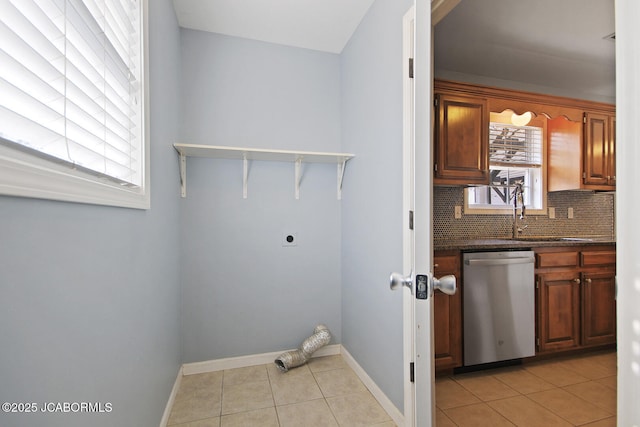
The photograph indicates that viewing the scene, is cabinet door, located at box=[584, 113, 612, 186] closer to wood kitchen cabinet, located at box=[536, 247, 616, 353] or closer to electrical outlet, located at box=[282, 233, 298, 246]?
wood kitchen cabinet, located at box=[536, 247, 616, 353]

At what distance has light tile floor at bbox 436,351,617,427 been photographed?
1799 mm

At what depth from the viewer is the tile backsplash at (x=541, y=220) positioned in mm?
2869

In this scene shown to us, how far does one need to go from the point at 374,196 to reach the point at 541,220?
230 cm

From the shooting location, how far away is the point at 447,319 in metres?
2.21

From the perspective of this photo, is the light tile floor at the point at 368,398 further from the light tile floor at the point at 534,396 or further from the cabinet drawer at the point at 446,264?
the cabinet drawer at the point at 446,264

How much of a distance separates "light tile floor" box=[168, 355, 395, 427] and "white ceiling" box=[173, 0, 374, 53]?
2.64 m

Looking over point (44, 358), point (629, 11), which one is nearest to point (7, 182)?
point (44, 358)

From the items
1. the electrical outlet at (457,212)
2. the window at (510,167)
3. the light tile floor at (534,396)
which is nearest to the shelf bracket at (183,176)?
the light tile floor at (534,396)

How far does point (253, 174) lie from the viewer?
247 cm

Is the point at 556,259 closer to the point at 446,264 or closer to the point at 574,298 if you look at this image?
the point at 574,298

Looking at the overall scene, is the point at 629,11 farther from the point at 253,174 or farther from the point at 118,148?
the point at 253,174

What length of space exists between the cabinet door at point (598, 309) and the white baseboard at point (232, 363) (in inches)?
88.1

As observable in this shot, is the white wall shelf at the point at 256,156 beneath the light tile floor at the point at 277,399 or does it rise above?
above

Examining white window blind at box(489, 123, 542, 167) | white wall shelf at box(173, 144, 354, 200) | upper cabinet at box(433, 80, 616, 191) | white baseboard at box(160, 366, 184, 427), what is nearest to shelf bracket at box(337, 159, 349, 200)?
white wall shelf at box(173, 144, 354, 200)
